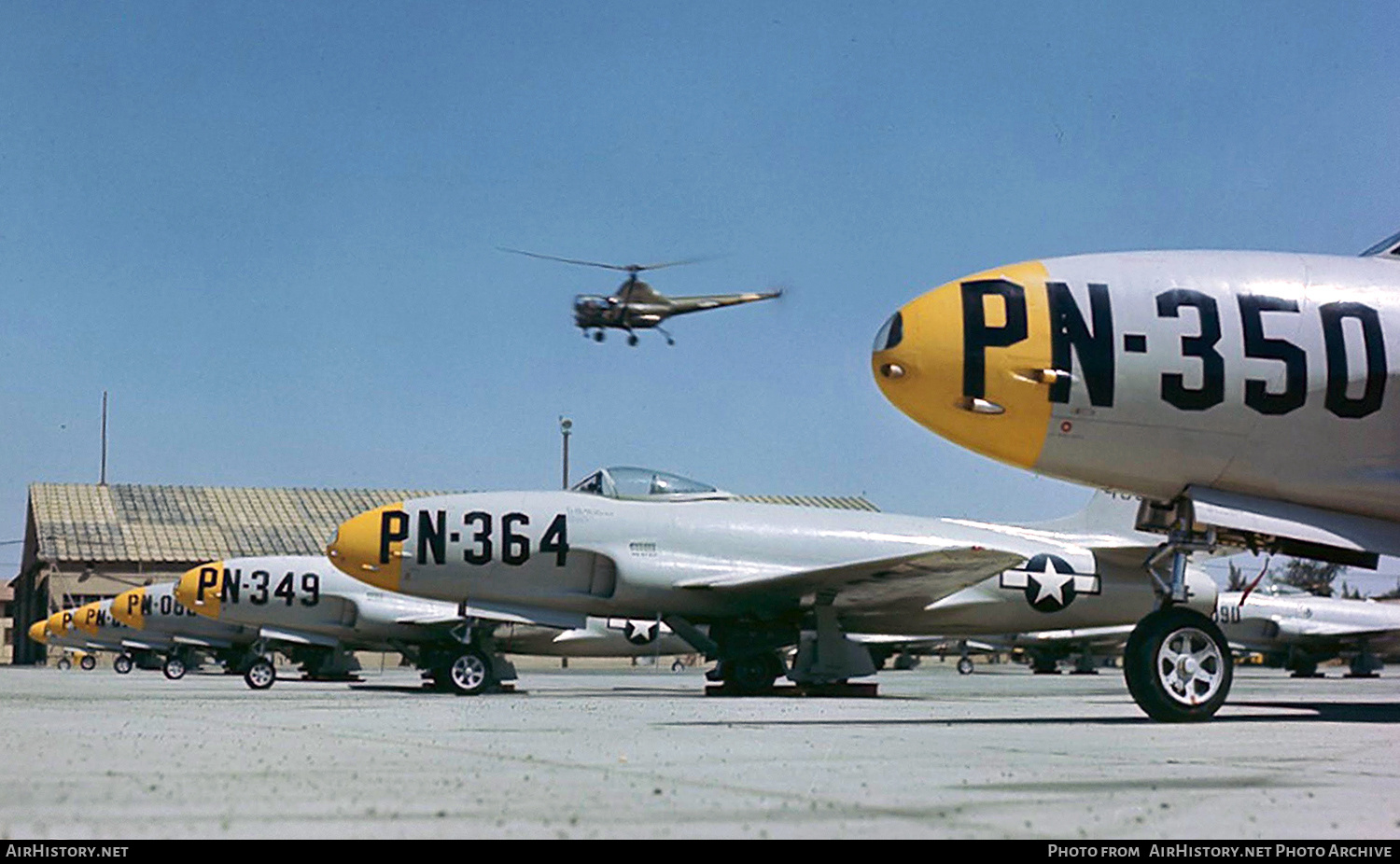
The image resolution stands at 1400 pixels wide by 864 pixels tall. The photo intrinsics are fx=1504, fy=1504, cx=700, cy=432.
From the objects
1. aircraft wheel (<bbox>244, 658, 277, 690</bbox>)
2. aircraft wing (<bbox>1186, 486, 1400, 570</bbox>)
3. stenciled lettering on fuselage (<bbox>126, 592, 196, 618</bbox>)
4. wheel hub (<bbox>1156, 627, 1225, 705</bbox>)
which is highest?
aircraft wing (<bbox>1186, 486, 1400, 570</bbox>)

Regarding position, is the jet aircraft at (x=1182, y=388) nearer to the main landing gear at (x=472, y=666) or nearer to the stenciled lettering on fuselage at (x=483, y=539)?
the stenciled lettering on fuselage at (x=483, y=539)

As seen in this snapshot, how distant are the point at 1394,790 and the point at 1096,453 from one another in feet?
15.1

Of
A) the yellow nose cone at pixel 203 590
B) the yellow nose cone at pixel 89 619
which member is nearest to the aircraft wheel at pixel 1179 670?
the yellow nose cone at pixel 203 590

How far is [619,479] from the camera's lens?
2272 centimetres

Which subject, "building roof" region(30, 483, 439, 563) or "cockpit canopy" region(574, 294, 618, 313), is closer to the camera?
"cockpit canopy" region(574, 294, 618, 313)

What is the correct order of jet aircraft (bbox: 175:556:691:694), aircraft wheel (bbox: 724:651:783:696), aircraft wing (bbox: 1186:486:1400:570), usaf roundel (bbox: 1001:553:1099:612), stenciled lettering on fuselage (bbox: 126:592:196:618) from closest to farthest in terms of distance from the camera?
1. aircraft wing (bbox: 1186:486:1400:570)
2. aircraft wheel (bbox: 724:651:783:696)
3. usaf roundel (bbox: 1001:553:1099:612)
4. jet aircraft (bbox: 175:556:691:694)
5. stenciled lettering on fuselage (bbox: 126:592:196:618)

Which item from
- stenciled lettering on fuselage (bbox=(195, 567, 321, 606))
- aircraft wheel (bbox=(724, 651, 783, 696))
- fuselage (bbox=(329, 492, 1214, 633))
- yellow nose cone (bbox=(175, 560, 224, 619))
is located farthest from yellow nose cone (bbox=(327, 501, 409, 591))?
yellow nose cone (bbox=(175, 560, 224, 619))

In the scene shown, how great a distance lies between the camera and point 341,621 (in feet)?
101

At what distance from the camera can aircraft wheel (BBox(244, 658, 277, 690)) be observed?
28.1 m

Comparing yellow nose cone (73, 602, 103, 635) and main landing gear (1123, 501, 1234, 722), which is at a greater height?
main landing gear (1123, 501, 1234, 722)

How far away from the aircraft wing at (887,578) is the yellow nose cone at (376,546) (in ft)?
14.2

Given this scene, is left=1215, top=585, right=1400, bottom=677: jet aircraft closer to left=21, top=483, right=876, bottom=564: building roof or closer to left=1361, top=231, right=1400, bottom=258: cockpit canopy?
left=21, top=483, right=876, bottom=564: building roof

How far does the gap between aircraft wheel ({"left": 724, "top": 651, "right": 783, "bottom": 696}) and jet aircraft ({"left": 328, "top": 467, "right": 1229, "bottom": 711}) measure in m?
0.02

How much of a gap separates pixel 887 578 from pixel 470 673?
6815mm
